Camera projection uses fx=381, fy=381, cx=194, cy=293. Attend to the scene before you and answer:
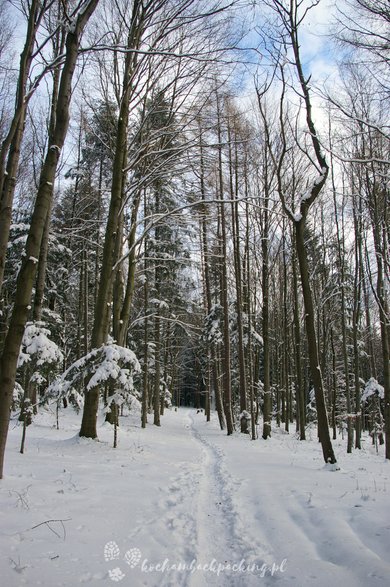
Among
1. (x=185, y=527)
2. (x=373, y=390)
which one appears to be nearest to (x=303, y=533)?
(x=185, y=527)

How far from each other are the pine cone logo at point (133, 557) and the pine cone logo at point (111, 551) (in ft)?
0.30

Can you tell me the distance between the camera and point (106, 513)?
441 centimetres

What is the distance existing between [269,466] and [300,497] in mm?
2969

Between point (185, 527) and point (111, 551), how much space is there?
1024 millimetres

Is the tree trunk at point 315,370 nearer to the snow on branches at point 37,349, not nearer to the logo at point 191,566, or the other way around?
the logo at point 191,566

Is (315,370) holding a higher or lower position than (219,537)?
higher

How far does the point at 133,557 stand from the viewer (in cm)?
340

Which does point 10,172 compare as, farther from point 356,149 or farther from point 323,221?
point 323,221

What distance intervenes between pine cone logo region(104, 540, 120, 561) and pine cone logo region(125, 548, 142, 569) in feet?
0.30

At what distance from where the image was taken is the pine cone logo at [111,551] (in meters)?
3.34

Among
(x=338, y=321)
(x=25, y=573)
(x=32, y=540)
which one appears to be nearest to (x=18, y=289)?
(x=32, y=540)

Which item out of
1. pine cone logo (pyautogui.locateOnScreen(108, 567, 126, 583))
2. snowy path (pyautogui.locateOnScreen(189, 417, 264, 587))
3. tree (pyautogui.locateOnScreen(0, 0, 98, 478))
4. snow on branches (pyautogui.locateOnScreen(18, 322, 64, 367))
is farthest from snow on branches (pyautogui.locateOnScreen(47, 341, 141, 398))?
pine cone logo (pyautogui.locateOnScreen(108, 567, 126, 583))

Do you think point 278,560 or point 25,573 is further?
point 278,560

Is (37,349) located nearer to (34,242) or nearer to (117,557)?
(34,242)
